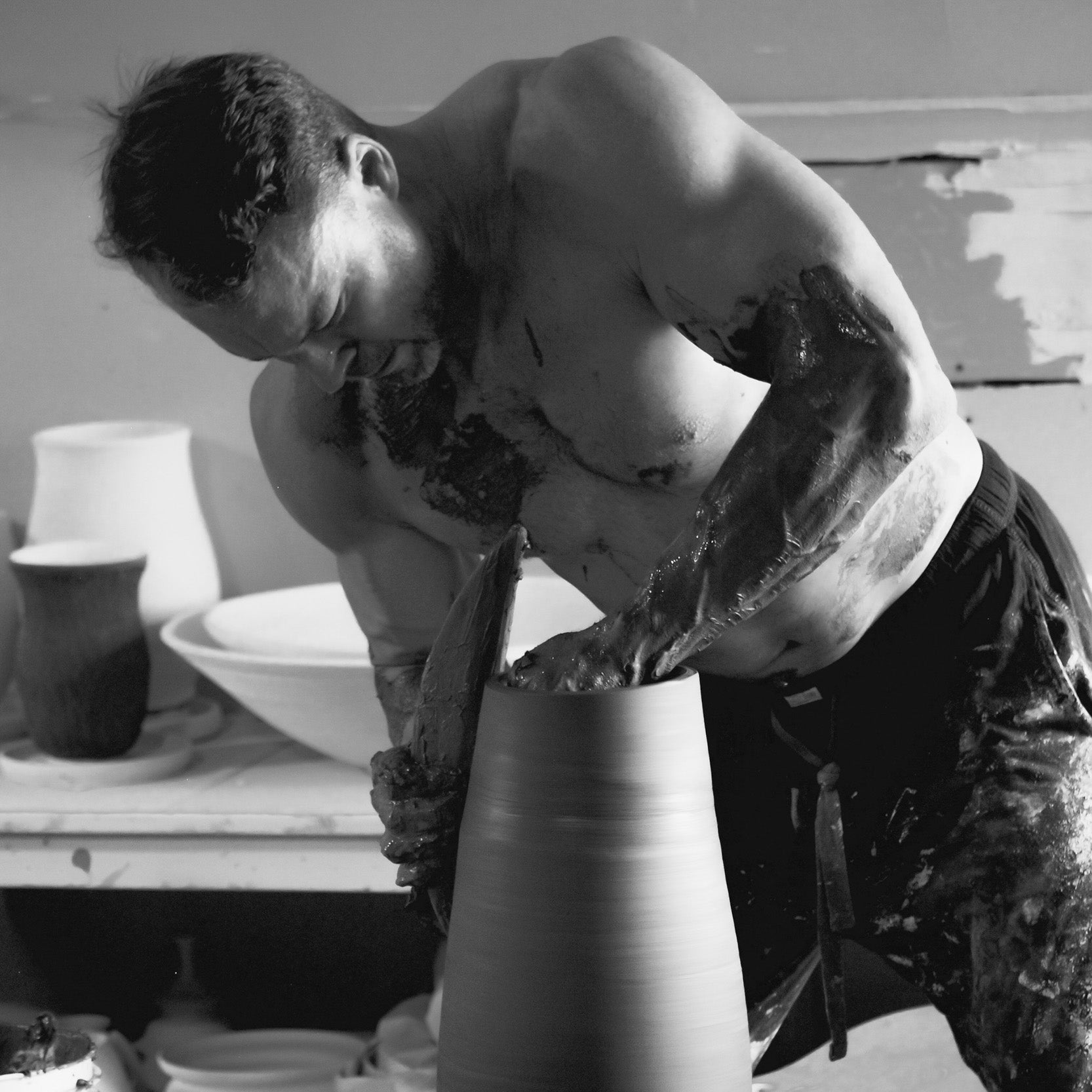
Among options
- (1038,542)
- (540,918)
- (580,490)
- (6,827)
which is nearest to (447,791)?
(540,918)

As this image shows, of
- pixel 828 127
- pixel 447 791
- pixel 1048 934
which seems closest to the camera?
pixel 447 791

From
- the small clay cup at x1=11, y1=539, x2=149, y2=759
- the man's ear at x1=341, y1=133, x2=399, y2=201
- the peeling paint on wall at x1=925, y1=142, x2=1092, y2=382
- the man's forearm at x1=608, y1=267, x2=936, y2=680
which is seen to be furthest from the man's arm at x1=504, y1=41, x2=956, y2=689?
the peeling paint on wall at x1=925, y1=142, x2=1092, y2=382

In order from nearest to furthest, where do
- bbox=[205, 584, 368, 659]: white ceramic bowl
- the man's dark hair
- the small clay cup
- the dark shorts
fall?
the man's dark hair, the dark shorts, the small clay cup, bbox=[205, 584, 368, 659]: white ceramic bowl

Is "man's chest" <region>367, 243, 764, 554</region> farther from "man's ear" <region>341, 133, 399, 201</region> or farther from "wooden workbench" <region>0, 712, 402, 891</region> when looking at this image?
"wooden workbench" <region>0, 712, 402, 891</region>

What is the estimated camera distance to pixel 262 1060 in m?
1.56

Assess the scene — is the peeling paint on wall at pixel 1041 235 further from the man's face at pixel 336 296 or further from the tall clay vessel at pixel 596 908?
the tall clay vessel at pixel 596 908

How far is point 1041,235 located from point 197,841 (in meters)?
1.26

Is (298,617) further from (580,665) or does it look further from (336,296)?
(580,665)

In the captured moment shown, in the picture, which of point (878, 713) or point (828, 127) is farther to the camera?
point (828, 127)

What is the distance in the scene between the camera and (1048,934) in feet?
2.93

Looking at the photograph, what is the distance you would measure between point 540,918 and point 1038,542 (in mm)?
496

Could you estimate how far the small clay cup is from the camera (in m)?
1.53

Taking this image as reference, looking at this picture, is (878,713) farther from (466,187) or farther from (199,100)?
(199,100)

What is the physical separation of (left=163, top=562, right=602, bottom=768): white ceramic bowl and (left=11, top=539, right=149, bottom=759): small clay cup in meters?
0.07
